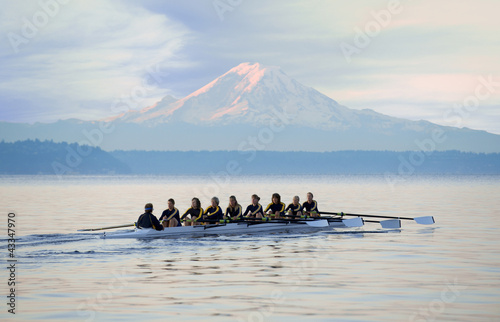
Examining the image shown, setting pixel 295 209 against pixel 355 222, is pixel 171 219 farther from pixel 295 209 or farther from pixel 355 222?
pixel 355 222

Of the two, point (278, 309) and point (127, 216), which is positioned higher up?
point (127, 216)

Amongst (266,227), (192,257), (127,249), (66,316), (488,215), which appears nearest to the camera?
(66,316)

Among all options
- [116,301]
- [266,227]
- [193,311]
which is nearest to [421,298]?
[193,311]

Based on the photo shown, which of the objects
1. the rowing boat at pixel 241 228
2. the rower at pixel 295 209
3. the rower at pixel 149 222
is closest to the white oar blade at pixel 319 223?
the rowing boat at pixel 241 228

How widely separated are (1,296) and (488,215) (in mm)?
32589

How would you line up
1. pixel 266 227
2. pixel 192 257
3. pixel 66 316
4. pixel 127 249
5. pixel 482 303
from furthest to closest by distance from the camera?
1. pixel 266 227
2. pixel 127 249
3. pixel 192 257
4. pixel 482 303
5. pixel 66 316

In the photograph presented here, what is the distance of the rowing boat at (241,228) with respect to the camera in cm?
2498

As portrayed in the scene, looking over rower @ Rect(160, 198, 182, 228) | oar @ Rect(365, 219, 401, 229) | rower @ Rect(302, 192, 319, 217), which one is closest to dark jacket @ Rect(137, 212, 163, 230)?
rower @ Rect(160, 198, 182, 228)

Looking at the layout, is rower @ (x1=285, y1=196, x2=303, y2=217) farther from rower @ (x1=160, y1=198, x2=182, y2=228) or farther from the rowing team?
rower @ (x1=160, y1=198, x2=182, y2=228)

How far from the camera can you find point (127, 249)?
22484 millimetres

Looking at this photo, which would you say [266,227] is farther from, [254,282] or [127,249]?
[254,282]

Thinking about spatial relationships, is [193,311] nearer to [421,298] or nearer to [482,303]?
[421,298]

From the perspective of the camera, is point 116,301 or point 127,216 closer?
point 116,301

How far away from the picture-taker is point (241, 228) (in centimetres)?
2809
